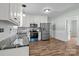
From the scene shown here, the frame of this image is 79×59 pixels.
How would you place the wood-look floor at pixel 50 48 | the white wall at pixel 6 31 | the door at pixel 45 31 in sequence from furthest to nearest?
the wood-look floor at pixel 50 48
the door at pixel 45 31
the white wall at pixel 6 31

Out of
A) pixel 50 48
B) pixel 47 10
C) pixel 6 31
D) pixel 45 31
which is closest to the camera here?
pixel 6 31

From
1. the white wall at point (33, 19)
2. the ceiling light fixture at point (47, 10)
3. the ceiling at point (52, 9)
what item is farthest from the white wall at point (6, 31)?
the ceiling light fixture at point (47, 10)

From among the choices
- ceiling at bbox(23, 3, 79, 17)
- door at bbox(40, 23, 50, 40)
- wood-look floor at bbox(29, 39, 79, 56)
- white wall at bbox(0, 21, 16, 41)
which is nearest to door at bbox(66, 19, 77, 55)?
wood-look floor at bbox(29, 39, 79, 56)

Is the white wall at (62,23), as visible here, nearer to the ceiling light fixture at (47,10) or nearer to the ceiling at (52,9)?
the ceiling at (52,9)

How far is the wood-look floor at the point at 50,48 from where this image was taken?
207 cm

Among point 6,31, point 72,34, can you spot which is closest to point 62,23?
point 72,34

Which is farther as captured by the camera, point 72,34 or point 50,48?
point 50,48

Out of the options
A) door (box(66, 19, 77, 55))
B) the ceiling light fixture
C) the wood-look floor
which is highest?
the ceiling light fixture

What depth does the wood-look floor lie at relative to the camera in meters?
2.07

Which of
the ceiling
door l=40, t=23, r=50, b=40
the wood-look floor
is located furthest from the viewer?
the wood-look floor

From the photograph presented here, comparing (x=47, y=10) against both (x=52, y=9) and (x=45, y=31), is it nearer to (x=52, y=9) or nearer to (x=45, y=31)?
(x=52, y=9)

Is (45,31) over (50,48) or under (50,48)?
over

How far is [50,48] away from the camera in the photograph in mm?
2281

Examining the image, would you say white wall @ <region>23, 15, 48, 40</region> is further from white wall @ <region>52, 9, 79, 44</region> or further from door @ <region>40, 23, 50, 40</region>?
white wall @ <region>52, 9, 79, 44</region>
